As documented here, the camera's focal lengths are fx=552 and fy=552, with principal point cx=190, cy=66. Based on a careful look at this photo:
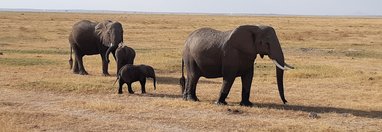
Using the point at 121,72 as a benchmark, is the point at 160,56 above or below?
below

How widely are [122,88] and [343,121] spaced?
328 inches

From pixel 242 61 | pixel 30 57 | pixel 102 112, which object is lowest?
pixel 30 57

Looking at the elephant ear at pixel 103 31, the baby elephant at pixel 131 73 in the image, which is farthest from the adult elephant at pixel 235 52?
the elephant ear at pixel 103 31

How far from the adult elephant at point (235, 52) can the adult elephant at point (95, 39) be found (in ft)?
20.7

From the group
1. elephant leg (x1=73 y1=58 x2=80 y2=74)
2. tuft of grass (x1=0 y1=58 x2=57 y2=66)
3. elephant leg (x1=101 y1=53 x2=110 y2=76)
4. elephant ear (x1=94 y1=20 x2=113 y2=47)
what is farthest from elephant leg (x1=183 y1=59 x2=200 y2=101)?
tuft of grass (x1=0 y1=58 x2=57 y2=66)

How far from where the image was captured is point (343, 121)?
13.9 m

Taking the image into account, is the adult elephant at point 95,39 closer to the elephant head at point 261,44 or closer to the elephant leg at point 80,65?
the elephant leg at point 80,65

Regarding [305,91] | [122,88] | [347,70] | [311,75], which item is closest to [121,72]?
[122,88]

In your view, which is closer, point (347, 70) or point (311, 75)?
point (311, 75)

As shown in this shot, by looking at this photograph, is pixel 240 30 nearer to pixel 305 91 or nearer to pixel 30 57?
pixel 305 91

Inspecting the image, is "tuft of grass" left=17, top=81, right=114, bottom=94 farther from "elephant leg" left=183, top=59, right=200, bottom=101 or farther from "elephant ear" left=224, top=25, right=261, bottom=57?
"elephant ear" left=224, top=25, right=261, bottom=57

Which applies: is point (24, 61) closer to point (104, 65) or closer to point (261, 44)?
point (104, 65)

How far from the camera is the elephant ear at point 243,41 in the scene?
15555 mm

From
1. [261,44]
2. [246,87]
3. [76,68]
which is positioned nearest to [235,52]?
[261,44]
